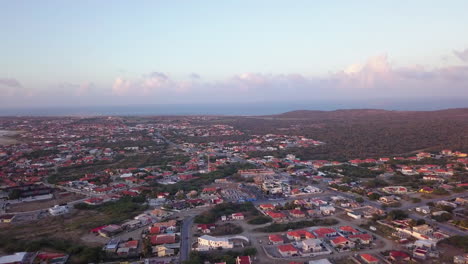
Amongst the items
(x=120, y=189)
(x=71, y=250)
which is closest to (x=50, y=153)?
(x=120, y=189)

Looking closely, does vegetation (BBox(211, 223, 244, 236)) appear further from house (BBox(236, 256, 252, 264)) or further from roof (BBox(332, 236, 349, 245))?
roof (BBox(332, 236, 349, 245))

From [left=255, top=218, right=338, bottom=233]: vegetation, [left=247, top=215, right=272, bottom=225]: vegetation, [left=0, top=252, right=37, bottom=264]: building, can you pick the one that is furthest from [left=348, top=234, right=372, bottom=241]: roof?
[left=0, top=252, right=37, bottom=264]: building

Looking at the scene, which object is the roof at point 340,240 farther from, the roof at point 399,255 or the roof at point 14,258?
the roof at point 14,258

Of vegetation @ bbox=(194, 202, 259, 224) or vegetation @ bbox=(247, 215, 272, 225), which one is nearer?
vegetation @ bbox=(247, 215, 272, 225)

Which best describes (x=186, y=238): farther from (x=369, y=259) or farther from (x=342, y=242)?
(x=369, y=259)

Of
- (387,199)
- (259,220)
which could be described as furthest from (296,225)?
(387,199)

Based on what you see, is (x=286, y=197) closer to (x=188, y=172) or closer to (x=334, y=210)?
(x=334, y=210)
